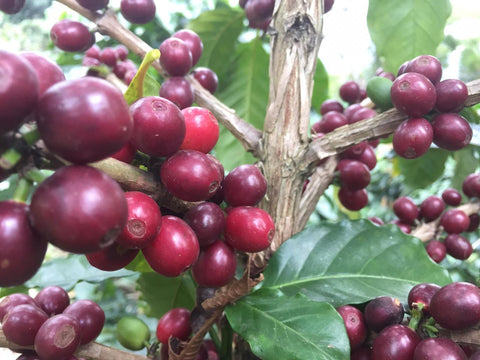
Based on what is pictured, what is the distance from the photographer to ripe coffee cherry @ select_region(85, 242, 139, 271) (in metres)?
0.49

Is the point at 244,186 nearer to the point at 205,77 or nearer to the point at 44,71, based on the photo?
the point at 44,71

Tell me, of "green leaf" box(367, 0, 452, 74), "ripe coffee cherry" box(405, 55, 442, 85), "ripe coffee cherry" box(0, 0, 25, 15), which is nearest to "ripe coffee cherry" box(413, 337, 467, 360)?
"ripe coffee cherry" box(405, 55, 442, 85)

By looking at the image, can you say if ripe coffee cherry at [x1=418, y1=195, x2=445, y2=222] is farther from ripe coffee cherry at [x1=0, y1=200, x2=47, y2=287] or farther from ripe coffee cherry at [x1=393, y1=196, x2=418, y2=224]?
ripe coffee cherry at [x1=0, y1=200, x2=47, y2=287]

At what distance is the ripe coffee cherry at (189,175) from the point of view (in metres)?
0.49

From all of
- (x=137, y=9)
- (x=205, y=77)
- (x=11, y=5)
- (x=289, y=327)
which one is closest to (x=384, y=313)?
(x=289, y=327)

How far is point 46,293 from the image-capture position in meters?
0.70

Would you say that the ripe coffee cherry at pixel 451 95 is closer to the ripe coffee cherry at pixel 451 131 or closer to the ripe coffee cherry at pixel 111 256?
the ripe coffee cherry at pixel 451 131

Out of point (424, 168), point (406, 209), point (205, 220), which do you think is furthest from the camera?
point (424, 168)

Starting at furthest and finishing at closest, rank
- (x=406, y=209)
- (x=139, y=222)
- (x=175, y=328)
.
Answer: (x=406, y=209) → (x=175, y=328) → (x=139, y=222)

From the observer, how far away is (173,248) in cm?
50

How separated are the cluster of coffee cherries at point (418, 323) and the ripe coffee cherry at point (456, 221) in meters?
0.50

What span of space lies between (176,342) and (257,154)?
16.2 inches

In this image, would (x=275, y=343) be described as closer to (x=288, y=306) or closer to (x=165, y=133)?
(x=288, y=306)

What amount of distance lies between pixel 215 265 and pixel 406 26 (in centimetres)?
80
